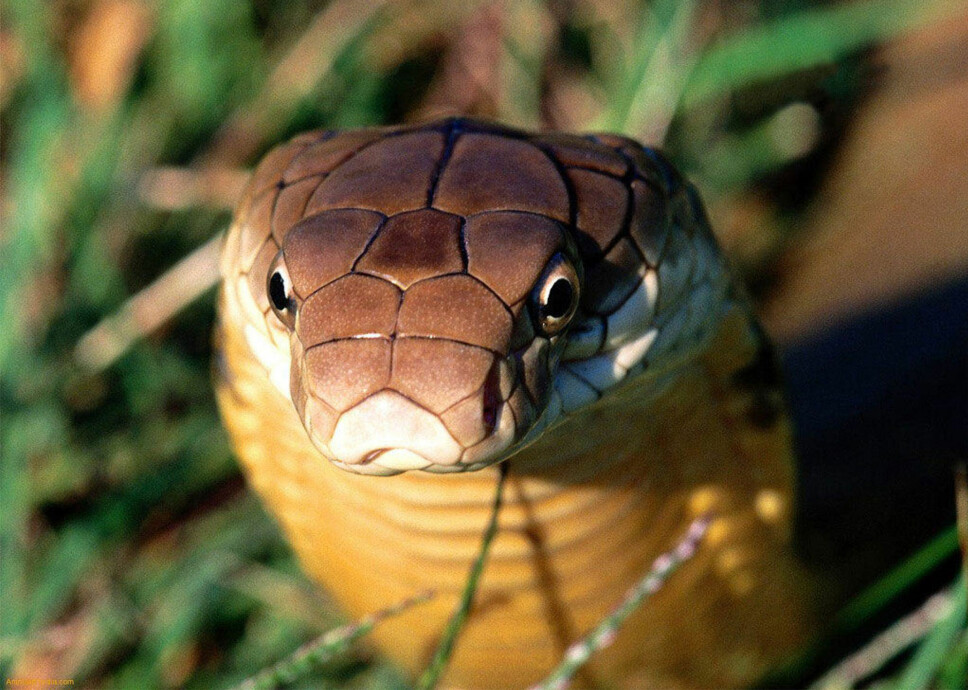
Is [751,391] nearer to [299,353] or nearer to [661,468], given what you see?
[661,468]

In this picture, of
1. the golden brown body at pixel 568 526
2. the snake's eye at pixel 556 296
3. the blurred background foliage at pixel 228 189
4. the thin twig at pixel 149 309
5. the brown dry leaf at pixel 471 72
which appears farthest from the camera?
the brown dry leaf at pixel 471 72

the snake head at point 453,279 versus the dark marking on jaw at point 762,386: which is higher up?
the snake head at point 453,279

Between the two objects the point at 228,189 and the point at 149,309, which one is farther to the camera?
the point at 228,189

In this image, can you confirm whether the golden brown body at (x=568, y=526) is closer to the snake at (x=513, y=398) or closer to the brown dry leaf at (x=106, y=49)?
the snake at (x=513, y=398)

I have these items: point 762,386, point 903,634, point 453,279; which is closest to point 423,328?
point 453,279

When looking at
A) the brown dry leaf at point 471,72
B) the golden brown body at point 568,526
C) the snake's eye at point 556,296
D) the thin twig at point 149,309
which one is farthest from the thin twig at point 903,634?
the brown dry leaf at point 471,72

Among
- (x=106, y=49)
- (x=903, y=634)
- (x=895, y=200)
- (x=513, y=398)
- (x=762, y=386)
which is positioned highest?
(x=513, y=398)

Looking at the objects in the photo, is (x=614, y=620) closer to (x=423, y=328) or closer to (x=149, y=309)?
(x=423, y=328)
